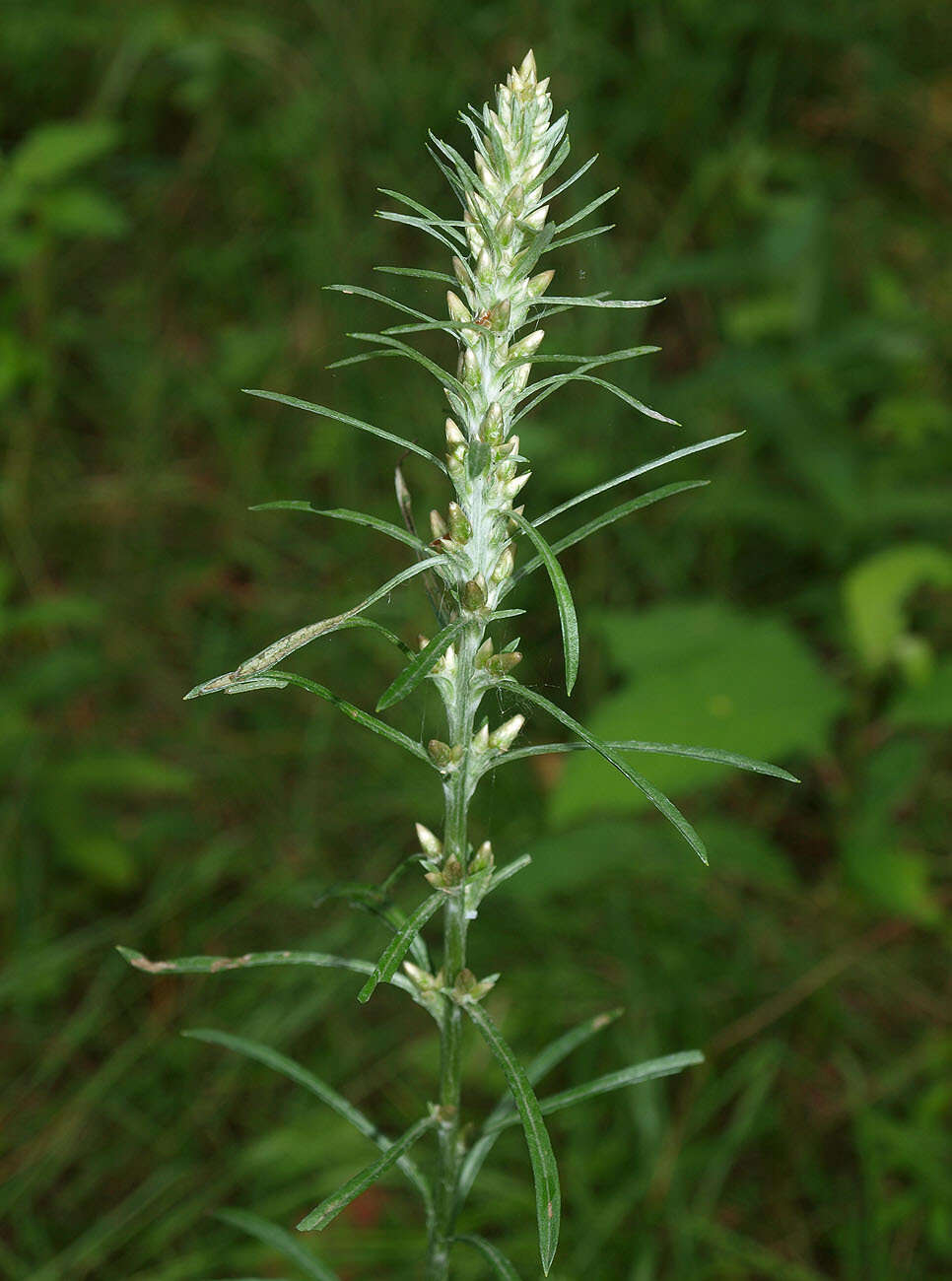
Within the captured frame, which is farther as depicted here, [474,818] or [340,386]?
[340,386]

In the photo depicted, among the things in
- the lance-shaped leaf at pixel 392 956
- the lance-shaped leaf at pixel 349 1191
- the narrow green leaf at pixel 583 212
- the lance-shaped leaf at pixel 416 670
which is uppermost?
the narrow green leaf at pixel 583 212

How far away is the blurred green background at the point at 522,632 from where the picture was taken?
85.0 inches

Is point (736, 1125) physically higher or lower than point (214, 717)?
lower

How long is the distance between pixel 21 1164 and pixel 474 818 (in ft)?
4.09

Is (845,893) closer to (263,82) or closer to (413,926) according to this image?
(413,926)

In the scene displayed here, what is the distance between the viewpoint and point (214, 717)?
3.15m

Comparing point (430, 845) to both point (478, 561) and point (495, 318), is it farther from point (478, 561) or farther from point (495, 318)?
point (495, 318)

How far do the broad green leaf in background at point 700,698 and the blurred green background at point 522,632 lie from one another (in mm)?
13

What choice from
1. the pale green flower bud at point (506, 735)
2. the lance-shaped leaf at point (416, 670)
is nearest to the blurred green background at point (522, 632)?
the pale green flower bud at point (506, 735)

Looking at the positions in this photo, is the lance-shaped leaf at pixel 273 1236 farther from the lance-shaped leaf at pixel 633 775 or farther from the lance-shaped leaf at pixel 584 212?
the lance-shaped leaf at pixel 584 212

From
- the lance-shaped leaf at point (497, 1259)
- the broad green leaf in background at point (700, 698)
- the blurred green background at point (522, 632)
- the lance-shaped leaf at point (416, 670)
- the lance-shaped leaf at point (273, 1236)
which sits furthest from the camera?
the broad green leaf in background at point (700, 698)

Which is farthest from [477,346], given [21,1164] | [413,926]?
[21,1164]

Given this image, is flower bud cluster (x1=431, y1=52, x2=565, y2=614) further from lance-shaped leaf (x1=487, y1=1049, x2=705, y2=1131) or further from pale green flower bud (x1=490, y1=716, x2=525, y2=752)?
lance-shaped leaf (x1=487, y1=1049, x2=705, y2=1131)

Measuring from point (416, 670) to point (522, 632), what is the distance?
2444mm
